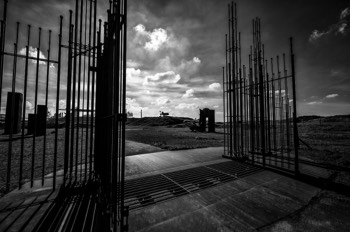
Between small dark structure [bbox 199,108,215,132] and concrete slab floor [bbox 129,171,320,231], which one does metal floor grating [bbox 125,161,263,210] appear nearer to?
concrete slab floor [bbox 129,171,320,231]

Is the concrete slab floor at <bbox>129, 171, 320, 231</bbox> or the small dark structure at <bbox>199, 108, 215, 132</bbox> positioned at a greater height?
the small dark structure at <bbox>199, 108, 215, 132</bbox>

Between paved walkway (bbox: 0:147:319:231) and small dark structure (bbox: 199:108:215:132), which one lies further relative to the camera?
small dark structure (bbox: 199:108:215:132)

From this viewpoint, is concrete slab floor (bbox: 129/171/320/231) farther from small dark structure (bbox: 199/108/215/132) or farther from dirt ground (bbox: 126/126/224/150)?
small dark structure (bbox: 199/108/215/132)

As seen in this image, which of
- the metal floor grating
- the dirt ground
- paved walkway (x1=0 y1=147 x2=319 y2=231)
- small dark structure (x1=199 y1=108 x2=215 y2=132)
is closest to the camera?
paved walkway (x1=0 y1=147 x2=319 y2=231)

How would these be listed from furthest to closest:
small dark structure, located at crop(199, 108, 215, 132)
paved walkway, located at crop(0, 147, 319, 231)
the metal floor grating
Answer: small dark structure, located at crop(199, 108, 215, 132) < the metal floor grating < paved walkway, located at crop(0, 147, 319, 231)

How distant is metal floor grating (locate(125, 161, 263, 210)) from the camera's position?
328 cm

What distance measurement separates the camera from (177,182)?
4.09 m

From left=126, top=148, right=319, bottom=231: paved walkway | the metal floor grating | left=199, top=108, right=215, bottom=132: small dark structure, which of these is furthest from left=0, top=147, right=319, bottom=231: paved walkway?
left=199, top=108, right=215, bottom=132: small dark structure

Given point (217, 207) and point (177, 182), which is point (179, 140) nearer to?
point (177, 182)

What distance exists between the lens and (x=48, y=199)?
2984mm

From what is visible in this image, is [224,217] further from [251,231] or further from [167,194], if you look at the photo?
[167,194]

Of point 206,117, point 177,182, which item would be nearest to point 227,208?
point 177,182

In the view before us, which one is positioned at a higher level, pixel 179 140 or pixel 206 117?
pixel 206 117

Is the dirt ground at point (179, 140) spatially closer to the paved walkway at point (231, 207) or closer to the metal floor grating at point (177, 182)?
the metal floor grating at point (177, 182)
